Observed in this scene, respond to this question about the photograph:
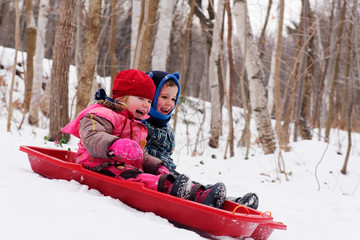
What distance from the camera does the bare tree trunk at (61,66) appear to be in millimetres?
4773

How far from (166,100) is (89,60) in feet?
9.14

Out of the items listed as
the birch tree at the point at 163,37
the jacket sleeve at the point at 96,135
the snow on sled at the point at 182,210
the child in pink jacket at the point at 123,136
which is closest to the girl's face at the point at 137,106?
the child in pink jacket at the point at 123,136

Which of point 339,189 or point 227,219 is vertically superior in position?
point 227,219

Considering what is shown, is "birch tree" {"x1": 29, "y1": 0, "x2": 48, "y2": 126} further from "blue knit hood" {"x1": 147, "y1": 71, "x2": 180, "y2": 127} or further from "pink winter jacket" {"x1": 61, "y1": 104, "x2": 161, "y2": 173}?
"pink winter jacket" {"x1": 61, "y1": 104, "x2": 161, "y2": 173}

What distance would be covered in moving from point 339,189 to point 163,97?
121 inches

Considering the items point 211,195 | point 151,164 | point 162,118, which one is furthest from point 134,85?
point 211,195

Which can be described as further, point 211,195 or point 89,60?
point 89,60

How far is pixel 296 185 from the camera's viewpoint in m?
4.59

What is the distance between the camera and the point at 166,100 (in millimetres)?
3004

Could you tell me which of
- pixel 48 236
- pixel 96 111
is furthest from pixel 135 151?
pixel 48 236

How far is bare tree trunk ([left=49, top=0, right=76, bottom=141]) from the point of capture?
15.7ft

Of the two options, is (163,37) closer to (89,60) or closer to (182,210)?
(89,60)

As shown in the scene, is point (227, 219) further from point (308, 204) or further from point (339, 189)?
point (339, 189)

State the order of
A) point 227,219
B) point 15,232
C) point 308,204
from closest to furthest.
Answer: point 15,232
point 227,219
point 308,204
